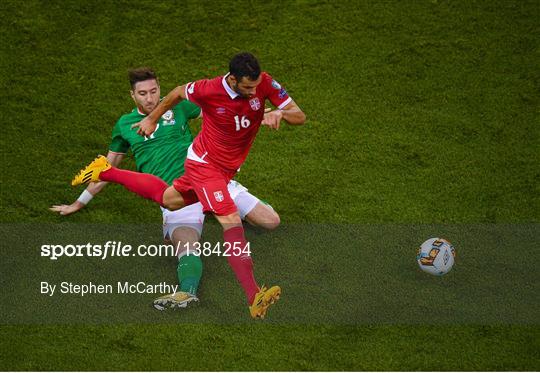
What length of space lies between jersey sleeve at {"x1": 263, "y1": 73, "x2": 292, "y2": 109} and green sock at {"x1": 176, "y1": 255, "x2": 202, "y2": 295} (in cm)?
155

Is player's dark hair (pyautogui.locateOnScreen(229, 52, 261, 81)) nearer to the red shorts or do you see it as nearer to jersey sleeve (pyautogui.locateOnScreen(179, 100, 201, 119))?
the red shorts

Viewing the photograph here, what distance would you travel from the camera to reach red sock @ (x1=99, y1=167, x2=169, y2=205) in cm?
880

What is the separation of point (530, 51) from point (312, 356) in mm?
5370

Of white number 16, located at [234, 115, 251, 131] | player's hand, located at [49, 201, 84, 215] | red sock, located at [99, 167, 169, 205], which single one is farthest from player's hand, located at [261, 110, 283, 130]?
player's hand, located at [49, 201, 84, 215]

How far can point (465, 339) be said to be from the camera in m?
8.12

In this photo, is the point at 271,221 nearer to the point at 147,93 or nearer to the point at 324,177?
the point at 324,177

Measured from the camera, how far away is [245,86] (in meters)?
7.96

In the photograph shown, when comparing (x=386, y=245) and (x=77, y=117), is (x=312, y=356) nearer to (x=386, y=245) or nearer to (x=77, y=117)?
(x=386, y=245)

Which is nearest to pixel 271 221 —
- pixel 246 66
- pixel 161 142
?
pixel 161 142

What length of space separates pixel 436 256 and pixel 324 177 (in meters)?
1.85

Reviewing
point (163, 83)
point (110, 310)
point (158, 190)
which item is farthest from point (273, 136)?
point (110, 310)

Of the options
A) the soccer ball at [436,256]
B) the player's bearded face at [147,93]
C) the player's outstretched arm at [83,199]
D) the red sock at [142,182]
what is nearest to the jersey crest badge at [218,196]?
the red sock at [142,182]

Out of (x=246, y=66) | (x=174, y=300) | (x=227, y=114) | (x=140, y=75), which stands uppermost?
(x=140, y=75)

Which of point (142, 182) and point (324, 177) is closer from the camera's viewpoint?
point (142, 182)
